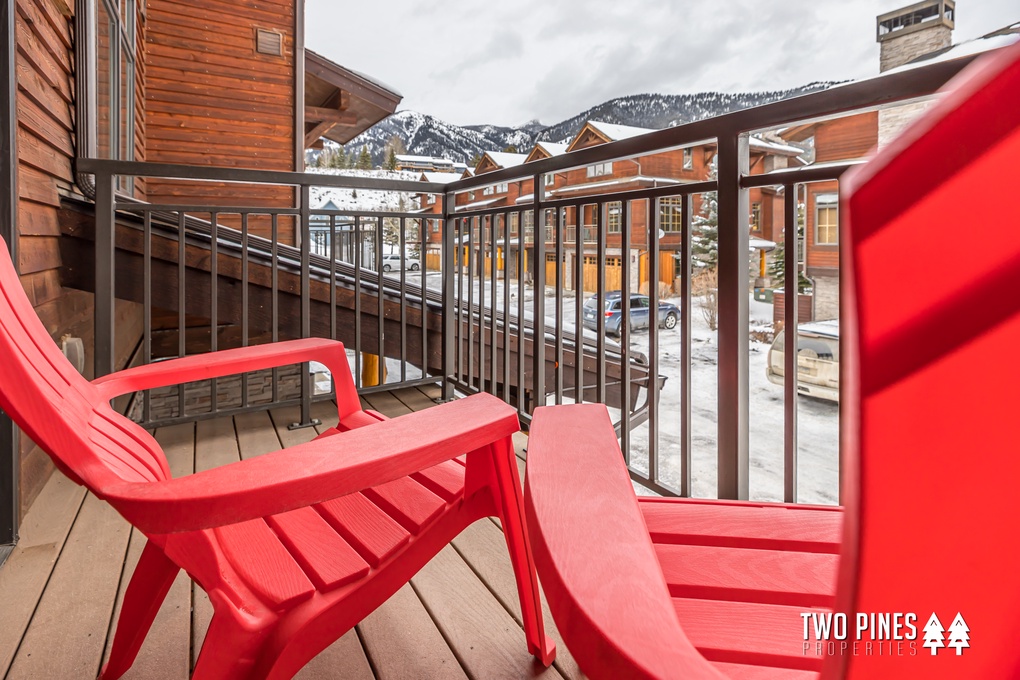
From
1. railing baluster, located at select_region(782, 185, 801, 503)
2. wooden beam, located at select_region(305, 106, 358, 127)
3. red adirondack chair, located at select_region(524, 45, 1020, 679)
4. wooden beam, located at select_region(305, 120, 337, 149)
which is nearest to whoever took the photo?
red adirondack chair, located at select_region(524, 45, 1020, 679)

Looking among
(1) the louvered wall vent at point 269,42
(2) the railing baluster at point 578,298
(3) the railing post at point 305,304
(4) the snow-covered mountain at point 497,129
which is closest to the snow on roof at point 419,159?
(4) the snow-covered mountain at point 497,129

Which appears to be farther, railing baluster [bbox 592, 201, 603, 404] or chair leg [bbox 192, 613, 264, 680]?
railing baluster [bbox 592, 201, 603, 404]

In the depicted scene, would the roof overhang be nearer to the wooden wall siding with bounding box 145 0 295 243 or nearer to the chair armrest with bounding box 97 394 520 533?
the wooden wall siding with bounding box 145 0 295 243

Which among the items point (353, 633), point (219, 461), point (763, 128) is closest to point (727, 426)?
point (763, 128)

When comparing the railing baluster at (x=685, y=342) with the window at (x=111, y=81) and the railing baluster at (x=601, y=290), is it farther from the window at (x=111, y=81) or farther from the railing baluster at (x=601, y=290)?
the window at (x=111, y=81)

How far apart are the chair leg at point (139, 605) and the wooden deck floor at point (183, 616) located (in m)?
0.05

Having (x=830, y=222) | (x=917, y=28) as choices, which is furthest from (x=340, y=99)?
(x=917, y=28)

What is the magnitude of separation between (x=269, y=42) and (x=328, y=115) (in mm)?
1109

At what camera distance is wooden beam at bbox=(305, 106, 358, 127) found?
7.36 m

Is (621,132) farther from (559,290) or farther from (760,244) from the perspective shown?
(760,244)

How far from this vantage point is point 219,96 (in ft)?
20.9

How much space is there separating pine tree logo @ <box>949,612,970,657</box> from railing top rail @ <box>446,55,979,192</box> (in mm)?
891

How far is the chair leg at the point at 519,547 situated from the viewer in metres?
0.93

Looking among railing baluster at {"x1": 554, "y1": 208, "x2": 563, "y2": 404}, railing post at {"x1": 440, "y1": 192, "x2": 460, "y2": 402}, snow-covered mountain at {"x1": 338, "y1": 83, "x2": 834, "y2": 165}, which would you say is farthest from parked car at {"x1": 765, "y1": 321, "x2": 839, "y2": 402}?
snow-covered mountain at {"x1": 338, "y1": 83, "x2": 834, "y2": 165}
